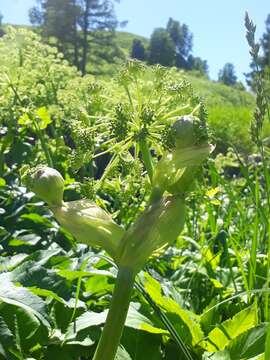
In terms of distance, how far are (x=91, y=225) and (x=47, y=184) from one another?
9cm

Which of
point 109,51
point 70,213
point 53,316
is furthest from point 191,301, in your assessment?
point 109,51

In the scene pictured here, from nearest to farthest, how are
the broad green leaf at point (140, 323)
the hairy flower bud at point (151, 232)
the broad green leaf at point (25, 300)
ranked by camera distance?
the hairy flower bud at point (151, 232) → the broad green leaf at point (25, 300) → the broad green leaf at point (140, 323)

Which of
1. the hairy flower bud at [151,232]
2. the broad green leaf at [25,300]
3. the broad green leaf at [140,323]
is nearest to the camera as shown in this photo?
the hairy flower bud at [151,232]

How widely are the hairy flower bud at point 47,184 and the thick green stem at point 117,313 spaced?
156 mm

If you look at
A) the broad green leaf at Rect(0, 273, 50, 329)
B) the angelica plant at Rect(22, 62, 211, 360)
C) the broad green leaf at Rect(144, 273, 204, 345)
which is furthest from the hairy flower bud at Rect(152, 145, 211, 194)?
the broad green leaf at Rect(144, 273, 204, 345)

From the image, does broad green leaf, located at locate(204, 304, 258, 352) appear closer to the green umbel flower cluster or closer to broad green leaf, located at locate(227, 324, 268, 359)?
broad green leaf, located at locate(227, 324, 268, 359)

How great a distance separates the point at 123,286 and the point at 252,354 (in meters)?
0.51

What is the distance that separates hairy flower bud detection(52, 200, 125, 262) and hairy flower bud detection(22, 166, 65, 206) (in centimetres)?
2

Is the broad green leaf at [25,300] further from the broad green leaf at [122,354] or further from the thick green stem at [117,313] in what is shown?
the thick green stem at [117,313]

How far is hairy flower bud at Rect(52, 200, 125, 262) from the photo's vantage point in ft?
2.90

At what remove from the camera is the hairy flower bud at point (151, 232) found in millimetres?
851

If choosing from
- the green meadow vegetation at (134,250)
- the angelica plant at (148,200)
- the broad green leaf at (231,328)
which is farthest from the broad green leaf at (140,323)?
the angelica plant at (148,200)

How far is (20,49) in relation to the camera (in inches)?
121

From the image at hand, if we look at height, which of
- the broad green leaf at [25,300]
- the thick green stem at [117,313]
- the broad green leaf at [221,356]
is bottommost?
the broad green leaf at [221,356]
